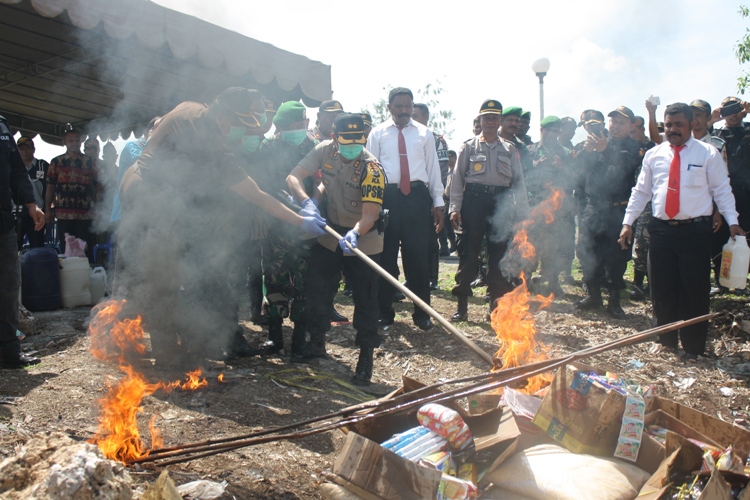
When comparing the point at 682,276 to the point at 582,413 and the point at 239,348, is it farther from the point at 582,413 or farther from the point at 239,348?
the point at 239,348

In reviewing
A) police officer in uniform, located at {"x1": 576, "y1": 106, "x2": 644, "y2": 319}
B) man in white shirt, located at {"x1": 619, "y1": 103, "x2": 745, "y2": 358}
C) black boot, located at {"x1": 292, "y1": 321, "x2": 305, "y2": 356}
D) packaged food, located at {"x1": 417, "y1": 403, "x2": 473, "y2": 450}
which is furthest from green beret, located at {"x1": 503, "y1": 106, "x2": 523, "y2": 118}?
packaged food, located at {"x1": 417, "y1": 403, "x2": 473, "y2": 450}

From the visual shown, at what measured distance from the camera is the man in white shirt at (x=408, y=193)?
20.2 feet

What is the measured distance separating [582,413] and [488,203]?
148 inches

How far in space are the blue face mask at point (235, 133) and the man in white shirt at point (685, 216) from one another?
155 inches

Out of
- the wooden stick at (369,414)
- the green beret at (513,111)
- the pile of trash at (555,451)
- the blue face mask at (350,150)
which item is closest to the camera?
the pile of trash at (555,451)

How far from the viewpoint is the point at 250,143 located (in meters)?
5.14

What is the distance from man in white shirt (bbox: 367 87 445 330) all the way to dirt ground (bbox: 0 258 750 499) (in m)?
0.59

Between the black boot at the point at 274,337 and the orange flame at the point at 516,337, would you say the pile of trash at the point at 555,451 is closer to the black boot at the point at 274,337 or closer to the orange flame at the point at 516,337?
the orange flame at the point at 516,337

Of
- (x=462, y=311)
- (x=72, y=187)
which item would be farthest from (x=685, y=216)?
(x=72, y=187)

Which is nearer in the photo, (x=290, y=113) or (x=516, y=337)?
(x=516, y=337)

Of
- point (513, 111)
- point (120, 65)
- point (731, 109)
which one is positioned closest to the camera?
point (731, 109)

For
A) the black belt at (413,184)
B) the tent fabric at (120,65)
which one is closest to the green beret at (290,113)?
the black belt at (413,184)

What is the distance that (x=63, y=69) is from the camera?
822 cm

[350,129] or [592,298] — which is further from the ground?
[350,129]
